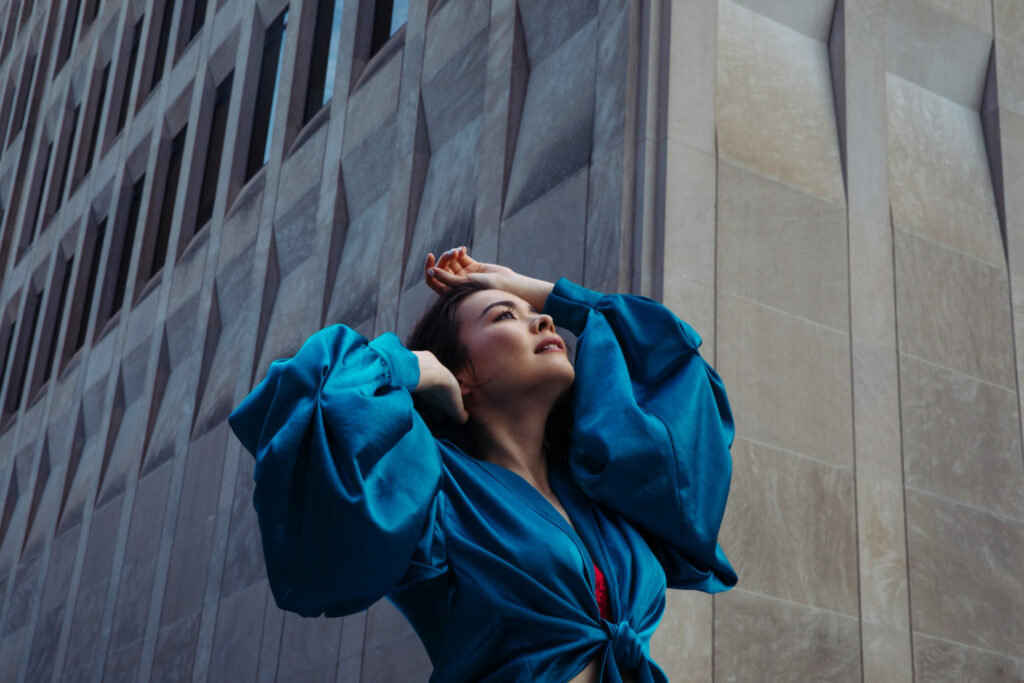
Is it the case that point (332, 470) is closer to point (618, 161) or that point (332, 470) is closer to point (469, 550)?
point (469, 550)

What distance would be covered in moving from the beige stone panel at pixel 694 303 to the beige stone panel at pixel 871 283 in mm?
1241

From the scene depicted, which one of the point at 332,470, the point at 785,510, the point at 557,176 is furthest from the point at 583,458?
the point at 557,176

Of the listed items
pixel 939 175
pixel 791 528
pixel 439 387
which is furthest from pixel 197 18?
pixel 439 387

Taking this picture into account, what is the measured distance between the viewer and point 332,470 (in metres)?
3.68

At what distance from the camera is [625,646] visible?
3875 mm

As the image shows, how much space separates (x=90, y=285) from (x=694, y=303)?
1549 cm

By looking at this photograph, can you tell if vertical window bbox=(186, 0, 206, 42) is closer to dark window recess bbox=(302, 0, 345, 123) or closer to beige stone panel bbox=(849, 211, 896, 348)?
dark window recess bbox=(302, 0, 345, 123)

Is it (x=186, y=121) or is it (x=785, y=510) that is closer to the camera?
(x=785, y=510)

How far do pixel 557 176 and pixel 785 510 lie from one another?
2729 mm

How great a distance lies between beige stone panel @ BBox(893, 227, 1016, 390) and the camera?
9.66 meters

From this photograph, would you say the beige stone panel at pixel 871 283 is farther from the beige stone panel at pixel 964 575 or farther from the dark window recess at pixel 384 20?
the dark window recess at pixel 384 20

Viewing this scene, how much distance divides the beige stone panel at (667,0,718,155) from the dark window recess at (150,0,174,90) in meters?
13.5

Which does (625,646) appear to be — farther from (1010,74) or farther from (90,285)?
(90,285)

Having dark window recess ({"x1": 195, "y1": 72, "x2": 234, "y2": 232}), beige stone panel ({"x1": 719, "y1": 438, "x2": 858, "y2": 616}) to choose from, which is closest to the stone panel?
beige stone panel ({"x1": 719, "y1": 438, "x2": 858, "y2": 616})
